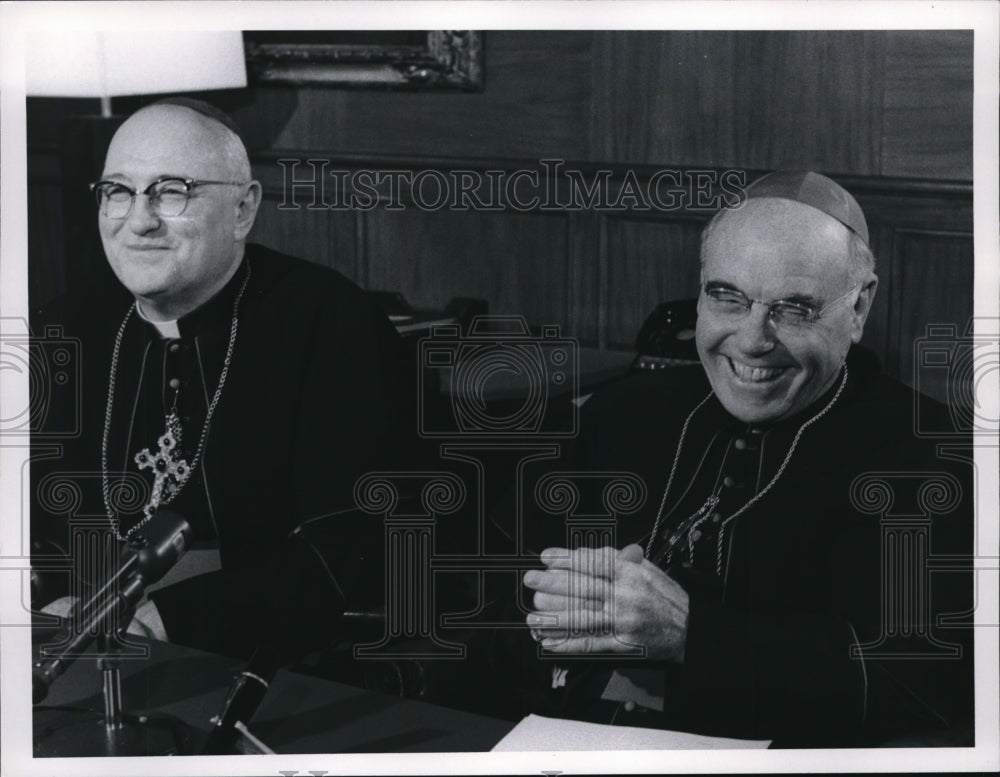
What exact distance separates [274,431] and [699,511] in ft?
2.72

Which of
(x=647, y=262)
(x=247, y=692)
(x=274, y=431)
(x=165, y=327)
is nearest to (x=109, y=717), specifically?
(x=247, y=692)

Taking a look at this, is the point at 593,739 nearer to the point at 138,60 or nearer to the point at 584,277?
the point at 584,277

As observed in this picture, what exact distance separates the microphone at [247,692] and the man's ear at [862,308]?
49.7 inches

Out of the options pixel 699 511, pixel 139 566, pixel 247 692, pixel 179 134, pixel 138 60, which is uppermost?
pixel 138 60

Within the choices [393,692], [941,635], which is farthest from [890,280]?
[393,692]

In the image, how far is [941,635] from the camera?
2.93 metres

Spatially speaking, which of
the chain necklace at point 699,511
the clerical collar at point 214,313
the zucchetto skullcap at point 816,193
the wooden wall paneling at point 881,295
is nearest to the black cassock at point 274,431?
the clerical collar at point 214,313

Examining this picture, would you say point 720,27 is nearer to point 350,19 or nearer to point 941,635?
point 350,19

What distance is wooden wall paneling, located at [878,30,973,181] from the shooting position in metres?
2.83

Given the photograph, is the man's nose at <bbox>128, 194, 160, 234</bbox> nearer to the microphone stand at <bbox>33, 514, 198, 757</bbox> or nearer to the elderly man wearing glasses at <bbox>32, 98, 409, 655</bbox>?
the elderly man wearing glasses at <bbox>32, 98, 409, 655</bbox>

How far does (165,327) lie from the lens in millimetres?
2922
